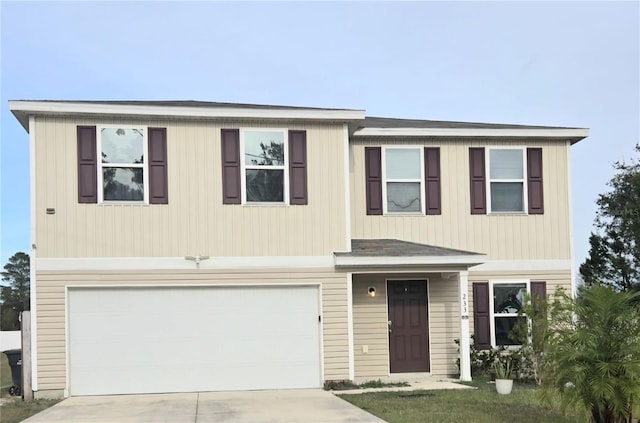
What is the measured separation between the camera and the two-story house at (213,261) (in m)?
12.6

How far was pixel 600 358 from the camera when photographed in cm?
762

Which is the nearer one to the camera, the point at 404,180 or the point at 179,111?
the point at 179,111

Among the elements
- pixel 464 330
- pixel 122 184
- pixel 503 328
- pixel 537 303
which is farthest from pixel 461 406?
pixel 122 184

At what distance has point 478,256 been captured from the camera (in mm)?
13234

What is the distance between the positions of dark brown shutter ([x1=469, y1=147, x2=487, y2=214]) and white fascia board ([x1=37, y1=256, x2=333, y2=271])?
3534 mm

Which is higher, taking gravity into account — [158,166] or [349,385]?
[158,166]

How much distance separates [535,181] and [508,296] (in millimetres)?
2407

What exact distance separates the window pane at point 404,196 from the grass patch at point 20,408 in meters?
7.17

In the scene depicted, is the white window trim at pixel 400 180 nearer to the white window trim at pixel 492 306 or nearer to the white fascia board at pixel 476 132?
the white fascia board at pixel 476 132

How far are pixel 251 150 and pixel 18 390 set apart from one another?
5.86m

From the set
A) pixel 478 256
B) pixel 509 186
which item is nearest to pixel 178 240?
pixel 478 256

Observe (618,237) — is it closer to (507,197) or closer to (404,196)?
(507,197)

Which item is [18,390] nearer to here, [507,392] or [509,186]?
[507,392]

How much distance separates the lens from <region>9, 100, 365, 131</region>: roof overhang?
12406 millimetres
